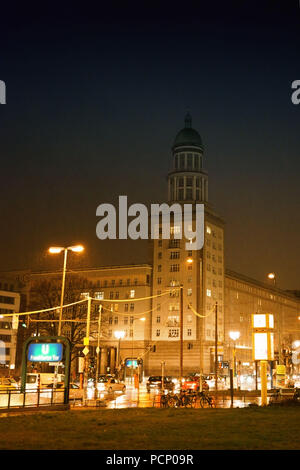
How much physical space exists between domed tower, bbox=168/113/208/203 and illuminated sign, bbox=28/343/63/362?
117 metres

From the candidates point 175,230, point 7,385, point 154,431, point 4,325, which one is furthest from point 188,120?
point 154,431

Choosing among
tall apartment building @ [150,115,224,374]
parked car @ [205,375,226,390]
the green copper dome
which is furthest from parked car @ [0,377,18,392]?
the green copper dome

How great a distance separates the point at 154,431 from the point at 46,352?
17.8 meters

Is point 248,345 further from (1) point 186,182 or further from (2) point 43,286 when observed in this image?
(2) point 43,286

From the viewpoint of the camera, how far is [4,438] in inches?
624

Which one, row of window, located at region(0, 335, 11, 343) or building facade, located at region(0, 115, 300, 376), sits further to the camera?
row of window, located at region(0, 335, 11, 343)

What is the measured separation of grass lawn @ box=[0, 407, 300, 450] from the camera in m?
14.8

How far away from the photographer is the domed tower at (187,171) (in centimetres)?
15562

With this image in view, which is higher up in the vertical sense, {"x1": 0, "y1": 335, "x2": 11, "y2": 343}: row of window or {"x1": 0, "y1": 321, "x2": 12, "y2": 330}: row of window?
{"x1": 0, "y1": 321, "x2": 12, "y2": 330}: row of window

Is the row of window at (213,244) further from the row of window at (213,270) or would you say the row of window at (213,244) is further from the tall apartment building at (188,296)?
the row of window at (213,270)

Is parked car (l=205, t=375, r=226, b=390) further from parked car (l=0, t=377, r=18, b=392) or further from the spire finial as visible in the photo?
the spire finial

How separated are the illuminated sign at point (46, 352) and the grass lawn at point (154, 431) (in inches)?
389
